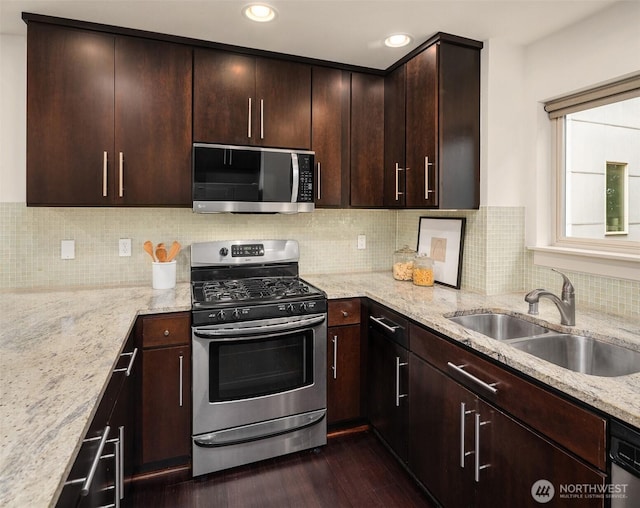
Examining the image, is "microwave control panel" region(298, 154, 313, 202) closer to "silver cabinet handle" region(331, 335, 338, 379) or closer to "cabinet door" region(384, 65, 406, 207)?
"cabinet door" region(384, 65, 406, 207)

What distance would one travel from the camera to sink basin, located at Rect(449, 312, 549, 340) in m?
1.93

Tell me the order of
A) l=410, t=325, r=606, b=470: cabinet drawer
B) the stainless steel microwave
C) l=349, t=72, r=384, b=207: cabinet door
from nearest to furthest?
l=410, t=325, r=606, b=470: cabinet drawer
the stainless steel microwave
l=349, t=72, r=384, b=207: cabinet door

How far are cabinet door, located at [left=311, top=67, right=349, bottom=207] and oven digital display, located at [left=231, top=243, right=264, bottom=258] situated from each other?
50 cm

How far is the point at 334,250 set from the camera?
9.87ft

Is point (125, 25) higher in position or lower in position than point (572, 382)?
higher

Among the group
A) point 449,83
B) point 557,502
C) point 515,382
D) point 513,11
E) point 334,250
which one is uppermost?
point 513,11

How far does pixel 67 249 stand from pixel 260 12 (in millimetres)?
1742

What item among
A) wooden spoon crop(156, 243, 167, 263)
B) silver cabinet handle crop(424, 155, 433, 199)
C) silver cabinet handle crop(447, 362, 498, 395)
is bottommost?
silver cabinet handle crop(447, 362, 498, 395)

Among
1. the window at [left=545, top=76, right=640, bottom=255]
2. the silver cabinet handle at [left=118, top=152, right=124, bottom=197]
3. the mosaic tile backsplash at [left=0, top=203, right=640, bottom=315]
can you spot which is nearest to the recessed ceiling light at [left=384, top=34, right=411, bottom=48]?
the window at [left=545, top=76, right=640, bottom=255]

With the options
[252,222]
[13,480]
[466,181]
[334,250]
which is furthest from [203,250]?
[13,480]

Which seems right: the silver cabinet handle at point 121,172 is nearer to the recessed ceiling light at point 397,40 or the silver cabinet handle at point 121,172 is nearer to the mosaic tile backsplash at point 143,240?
the mosaic tile backsplash at point 143,240

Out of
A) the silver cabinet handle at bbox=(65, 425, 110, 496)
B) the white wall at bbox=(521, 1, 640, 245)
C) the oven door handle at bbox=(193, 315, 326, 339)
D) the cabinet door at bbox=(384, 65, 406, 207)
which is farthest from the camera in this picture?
the cabinet door at bbox=(384, 65, 406, 207)

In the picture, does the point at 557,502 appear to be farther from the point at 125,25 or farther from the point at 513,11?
the point at 125,25

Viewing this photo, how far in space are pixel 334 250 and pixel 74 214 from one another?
67.8 inches
